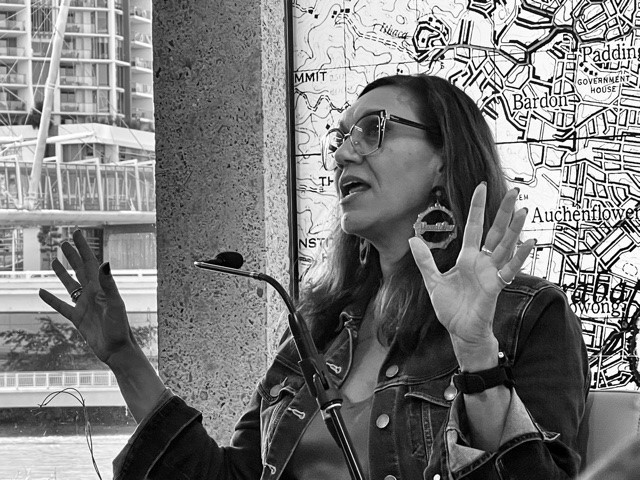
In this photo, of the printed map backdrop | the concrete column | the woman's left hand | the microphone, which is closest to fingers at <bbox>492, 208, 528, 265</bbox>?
the woman's left hand

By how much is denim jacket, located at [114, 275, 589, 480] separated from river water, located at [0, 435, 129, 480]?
2.98ft

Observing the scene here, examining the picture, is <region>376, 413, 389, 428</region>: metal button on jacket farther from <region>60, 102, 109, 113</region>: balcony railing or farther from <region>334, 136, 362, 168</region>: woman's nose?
<region>60, 102, 109, 113</region>: balcony railing

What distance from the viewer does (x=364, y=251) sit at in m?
2.00

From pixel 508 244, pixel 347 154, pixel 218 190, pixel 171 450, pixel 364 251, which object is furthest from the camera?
pixel 218 190

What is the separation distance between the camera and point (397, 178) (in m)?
1.83

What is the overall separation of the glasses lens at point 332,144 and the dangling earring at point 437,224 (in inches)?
9.0

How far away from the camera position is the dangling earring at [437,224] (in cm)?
182

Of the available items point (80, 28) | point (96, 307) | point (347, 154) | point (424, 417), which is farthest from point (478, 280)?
point (80, 28)

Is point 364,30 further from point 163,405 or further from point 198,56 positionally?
point 163,405

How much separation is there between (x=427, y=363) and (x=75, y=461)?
4.70 ft

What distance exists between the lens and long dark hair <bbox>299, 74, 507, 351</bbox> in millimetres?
1772

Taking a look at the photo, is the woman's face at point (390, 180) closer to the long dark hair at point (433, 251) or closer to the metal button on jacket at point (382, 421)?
the long dark hair at point (433, 251)

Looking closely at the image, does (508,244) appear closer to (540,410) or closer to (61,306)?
(540,410)

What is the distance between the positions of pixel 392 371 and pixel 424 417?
0.11m
